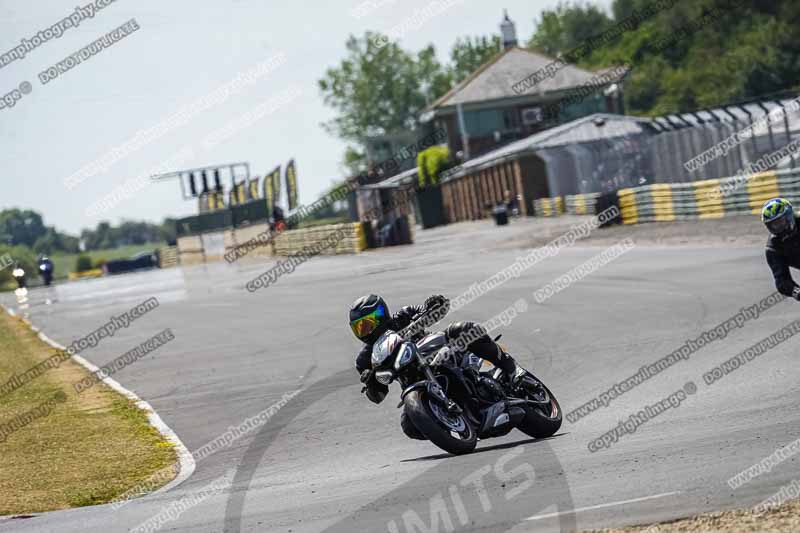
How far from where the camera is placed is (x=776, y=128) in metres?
39.0

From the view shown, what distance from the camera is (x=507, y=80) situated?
7856 centimetres

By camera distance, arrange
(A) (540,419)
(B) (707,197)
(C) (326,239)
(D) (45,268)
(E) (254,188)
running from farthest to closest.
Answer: (E) (254,188) → (D) (45,268) → (C) (326,239) → (B) (707,197) → (A) (540,419)

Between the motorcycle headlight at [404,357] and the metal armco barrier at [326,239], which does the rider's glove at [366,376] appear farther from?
the metal armco barrier at [326,239]

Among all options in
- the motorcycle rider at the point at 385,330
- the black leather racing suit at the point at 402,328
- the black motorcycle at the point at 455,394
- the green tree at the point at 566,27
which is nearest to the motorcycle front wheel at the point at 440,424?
the black motorcycle at the point at 455,394

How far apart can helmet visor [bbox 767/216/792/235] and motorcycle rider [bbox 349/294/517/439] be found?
3.15 meters

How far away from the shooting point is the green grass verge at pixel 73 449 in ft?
35.9

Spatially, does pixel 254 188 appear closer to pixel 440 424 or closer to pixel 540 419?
pixel 540 419

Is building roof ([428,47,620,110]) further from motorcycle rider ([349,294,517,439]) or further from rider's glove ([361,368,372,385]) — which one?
rider's glove ([361,368,372,385])

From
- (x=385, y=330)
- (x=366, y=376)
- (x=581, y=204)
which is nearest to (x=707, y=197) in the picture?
(x=581, y=204)

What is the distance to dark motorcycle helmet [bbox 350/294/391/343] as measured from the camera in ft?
31.8

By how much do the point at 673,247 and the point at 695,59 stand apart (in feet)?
232

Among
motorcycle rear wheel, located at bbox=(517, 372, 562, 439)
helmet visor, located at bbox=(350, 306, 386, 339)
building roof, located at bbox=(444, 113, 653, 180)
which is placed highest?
building roof, located at bbox=(444, 113, 653, 180)

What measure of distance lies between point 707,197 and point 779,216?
25483 millimetres

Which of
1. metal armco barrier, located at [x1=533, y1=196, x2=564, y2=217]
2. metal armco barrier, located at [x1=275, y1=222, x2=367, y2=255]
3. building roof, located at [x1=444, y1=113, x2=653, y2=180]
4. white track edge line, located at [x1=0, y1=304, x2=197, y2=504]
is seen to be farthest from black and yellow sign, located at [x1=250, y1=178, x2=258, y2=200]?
white track edge line, located at [x1=0, y1=304, x2=197, y2=504]
